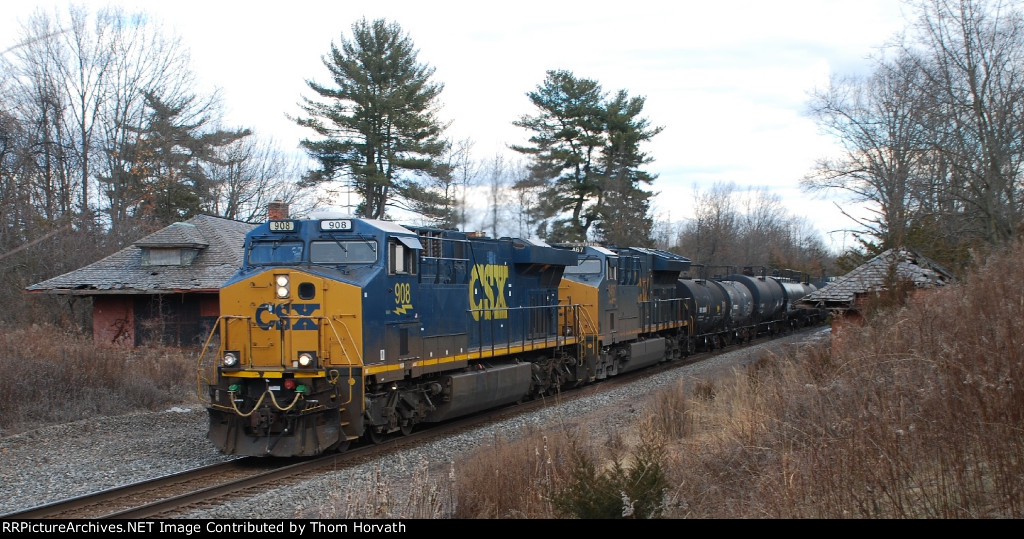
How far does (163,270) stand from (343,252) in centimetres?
1611

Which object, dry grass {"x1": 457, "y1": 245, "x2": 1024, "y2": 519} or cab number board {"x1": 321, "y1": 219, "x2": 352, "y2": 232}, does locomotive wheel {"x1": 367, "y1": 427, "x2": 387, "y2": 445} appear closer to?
cab number board {"x1": 321, "y1": 219, "x2": 352, "y2": 232}

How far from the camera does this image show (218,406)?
11.3 meters

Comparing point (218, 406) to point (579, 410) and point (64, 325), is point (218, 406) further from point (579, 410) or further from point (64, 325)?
point (64, 325)

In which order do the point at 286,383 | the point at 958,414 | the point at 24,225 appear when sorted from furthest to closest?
the point at 24,225 < the point at 286,383 < the point at 958,414

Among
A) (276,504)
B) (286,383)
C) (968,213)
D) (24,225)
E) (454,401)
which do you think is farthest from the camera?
(24,225)

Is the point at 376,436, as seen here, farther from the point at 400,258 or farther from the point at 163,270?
the point at 163,270

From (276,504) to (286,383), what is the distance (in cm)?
267

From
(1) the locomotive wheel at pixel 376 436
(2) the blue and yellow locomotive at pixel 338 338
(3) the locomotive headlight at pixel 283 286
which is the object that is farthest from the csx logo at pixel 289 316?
(1) the locomotive wheel at pixel 376 436

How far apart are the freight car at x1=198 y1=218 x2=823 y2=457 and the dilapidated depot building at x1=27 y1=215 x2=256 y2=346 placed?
795 cm

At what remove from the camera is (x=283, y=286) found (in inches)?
453

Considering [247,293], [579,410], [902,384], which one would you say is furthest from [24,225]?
[902,384]

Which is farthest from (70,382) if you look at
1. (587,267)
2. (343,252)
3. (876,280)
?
(876,280)

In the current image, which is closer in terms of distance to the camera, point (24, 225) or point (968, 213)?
point (968, 213)

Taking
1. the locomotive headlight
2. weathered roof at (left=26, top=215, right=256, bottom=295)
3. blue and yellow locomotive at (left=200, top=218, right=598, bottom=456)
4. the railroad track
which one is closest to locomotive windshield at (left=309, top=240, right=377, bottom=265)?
blue and yellow locomotive at (left=200, top=218, right=598, bottom=456)
